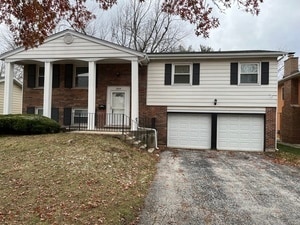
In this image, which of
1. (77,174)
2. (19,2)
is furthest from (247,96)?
(19,2)

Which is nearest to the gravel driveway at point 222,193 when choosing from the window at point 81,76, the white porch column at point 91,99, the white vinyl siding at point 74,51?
the white porch column at point 91,99

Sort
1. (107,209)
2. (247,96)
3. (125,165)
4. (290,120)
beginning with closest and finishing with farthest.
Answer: (107,209) < (125,165) < (247,96) < (290,120)

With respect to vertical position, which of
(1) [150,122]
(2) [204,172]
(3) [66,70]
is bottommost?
(2) [204,172]

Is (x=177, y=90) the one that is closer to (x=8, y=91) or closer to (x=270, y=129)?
(x=270, y=129)

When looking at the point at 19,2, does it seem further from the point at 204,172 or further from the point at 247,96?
the point at 247,96

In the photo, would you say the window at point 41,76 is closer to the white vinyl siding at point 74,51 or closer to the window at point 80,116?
the white vinyl siding at point 74,51

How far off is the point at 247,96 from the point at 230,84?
1044 mm

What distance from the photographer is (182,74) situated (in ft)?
57.2

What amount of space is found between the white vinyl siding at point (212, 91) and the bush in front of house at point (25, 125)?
5556 millimetres

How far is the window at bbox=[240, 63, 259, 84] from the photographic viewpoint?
54.9ft

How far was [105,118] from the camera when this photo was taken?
17.8 meters

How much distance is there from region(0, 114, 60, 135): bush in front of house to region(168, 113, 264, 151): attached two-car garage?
6.38 meters

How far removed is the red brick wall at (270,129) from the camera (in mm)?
16547

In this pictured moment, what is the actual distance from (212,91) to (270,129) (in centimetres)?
346
